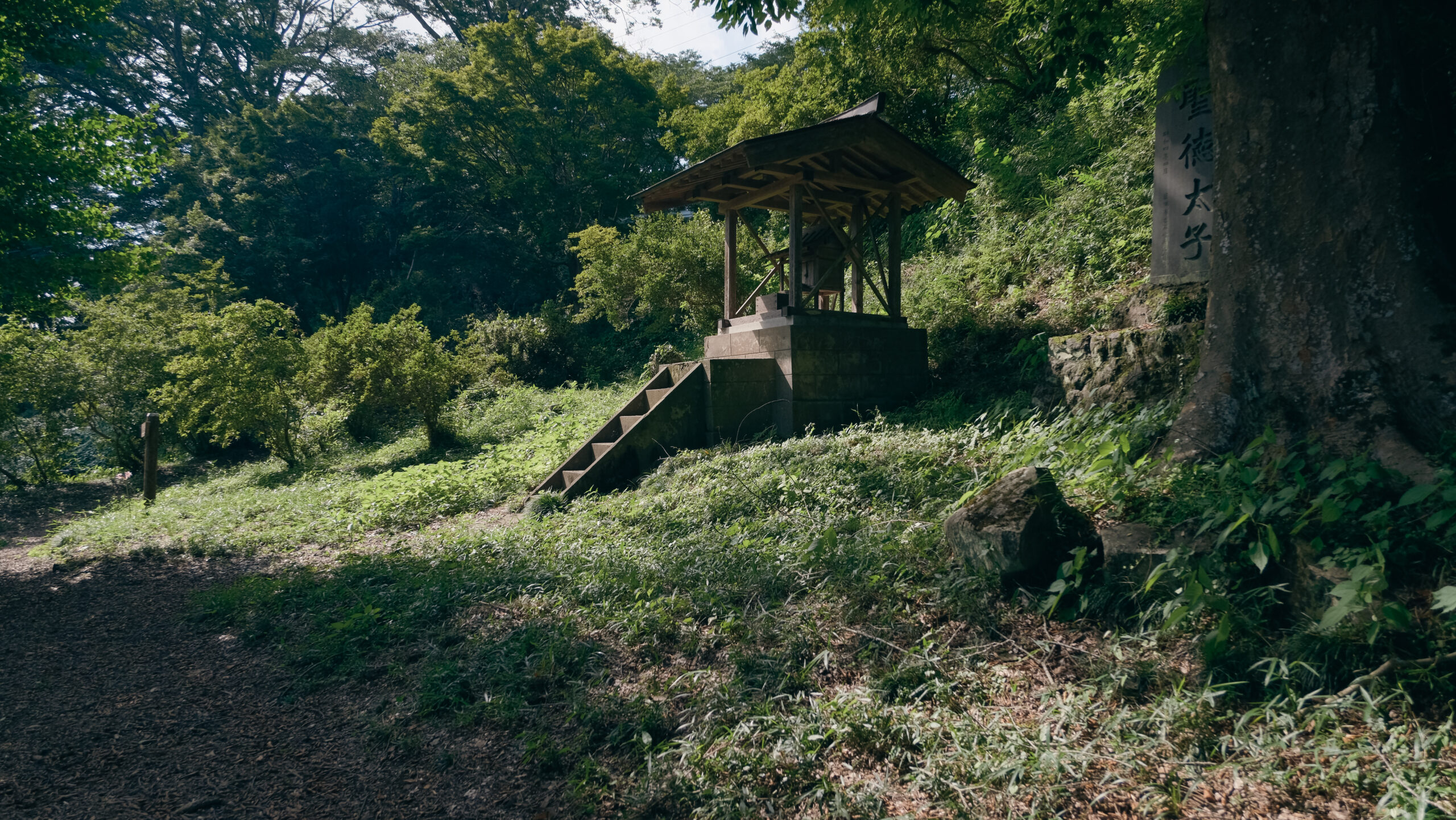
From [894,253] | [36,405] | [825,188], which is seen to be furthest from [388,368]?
[894,253]

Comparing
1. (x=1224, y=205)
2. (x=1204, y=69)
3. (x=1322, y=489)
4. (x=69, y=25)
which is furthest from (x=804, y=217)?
(x=69, y=25)

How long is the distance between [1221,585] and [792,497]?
2834 mm

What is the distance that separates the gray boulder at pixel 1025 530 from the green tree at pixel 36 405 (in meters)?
17.1

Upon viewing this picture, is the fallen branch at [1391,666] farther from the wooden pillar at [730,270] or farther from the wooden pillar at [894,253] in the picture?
the wooden pillar at [730,270]

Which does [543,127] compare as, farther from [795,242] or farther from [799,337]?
[799,337]

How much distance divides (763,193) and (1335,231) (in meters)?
5.71

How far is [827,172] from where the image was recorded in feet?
24.9

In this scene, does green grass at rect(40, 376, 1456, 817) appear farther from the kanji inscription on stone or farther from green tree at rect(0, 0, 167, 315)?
green tree at rect(0, 0, 167, 315)

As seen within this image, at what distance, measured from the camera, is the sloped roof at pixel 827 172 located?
686 cm

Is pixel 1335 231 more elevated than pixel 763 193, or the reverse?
pixel 763 193

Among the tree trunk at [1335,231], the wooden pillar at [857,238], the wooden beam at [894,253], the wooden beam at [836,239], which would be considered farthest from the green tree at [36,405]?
the tree trunk at [1335,231]

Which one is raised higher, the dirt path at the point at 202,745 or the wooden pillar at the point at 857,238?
the wooden pillar at the point at 857,238

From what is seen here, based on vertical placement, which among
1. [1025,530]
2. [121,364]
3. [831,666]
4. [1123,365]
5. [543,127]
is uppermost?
[543,127]

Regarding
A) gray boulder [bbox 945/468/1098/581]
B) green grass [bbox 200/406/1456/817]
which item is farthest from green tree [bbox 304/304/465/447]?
gray boulder [bbox 945/468/1098/581]
